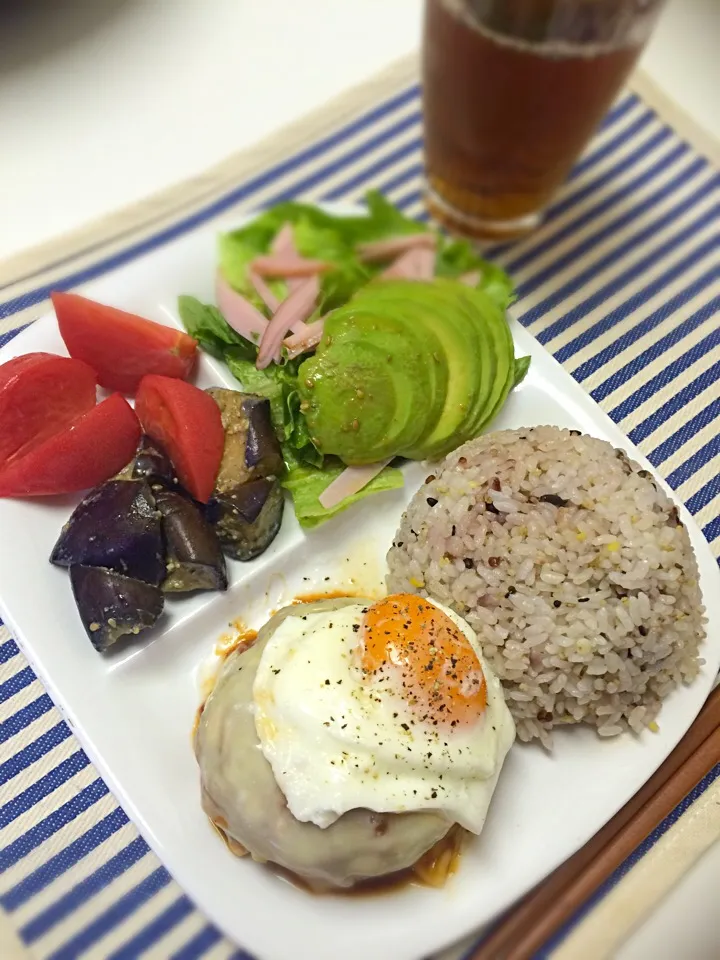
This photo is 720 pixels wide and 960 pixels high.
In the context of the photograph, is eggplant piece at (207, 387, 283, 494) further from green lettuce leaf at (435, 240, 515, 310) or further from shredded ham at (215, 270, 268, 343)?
green lettuce leaf at (435, 240, 515, 310)

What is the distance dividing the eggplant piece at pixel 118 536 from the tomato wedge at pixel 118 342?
345mm

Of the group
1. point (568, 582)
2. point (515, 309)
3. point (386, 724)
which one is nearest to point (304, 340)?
point (515, 309)

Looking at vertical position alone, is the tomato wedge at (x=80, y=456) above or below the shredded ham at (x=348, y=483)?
above

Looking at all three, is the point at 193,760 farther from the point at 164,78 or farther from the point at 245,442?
the point at 164,78

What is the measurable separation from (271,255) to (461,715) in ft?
4.33

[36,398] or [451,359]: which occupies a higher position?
[36,398]

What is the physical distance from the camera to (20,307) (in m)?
2.13

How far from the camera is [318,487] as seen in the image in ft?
6.08

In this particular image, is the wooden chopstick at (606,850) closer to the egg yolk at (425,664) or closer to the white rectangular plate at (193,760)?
the white rectangular plate at (193,760)

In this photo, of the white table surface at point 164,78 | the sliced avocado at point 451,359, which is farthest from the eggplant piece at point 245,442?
the white table surface at point 164,78

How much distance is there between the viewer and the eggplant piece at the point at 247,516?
1718 mm

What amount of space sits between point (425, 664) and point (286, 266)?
118 centimetres

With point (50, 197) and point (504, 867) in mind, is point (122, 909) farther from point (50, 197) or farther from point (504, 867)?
point (50, 197)

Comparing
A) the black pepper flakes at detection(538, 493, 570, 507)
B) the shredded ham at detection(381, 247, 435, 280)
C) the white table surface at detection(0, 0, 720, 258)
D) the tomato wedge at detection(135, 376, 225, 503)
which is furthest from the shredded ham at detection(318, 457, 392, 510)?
the white table surface at detection(0, 0, 720, 258)
